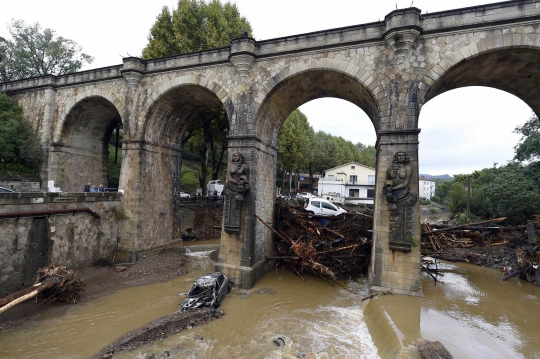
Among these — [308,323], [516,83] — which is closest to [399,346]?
[308,323]

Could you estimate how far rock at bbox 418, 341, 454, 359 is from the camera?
425 cm

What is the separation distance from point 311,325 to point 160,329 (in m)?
3.76

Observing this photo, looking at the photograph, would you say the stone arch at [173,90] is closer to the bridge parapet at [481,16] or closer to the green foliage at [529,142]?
the bridge parapet at [481,16]

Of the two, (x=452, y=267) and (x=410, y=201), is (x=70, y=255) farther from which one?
(x=452, y=267)

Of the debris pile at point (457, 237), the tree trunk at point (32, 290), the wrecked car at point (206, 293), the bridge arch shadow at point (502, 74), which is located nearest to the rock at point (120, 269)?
the tree trunk at point (32, 290)

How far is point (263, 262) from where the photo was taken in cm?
1015

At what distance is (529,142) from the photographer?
15094 mm

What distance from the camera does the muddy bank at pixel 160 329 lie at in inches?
223

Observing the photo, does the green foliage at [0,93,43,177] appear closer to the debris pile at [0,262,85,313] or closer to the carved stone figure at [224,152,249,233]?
the debris pile at [0,262,85,313]

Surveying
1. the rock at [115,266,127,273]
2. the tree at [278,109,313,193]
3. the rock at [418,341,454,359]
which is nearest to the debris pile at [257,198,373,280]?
the rock at [418,341,454,359]

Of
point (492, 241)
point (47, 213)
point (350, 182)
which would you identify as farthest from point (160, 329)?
point (350, 182)

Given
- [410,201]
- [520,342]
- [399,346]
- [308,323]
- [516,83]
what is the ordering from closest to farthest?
[399,346], [520,342], [308,323], [410,201], [516,83]

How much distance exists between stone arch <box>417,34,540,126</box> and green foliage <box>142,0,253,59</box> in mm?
13679

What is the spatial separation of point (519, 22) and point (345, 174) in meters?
27.4
